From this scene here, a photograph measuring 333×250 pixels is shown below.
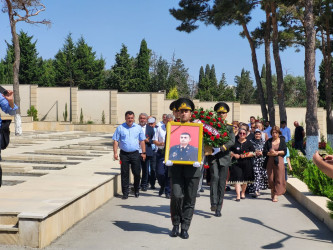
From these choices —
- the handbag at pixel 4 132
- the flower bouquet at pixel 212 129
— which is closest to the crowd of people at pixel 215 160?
the flower bouquet at pixel 212 129

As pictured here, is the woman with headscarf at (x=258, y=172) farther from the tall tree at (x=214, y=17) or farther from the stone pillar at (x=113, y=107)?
the stone pillar at (x=113, y=107)

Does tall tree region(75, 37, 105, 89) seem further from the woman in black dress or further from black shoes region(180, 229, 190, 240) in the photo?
black shoes region(180, 229, 190, 240)

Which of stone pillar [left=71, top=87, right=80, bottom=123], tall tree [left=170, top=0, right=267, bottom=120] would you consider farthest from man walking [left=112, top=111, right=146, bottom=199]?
stone pillar [left=71, top=87, right=80, bottom=123]

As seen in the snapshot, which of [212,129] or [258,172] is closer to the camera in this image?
[212,129]

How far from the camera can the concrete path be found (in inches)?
272

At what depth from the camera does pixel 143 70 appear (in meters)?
70.5

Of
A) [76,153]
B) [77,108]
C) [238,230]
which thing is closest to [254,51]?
[76,153]

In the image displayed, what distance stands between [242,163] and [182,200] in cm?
457

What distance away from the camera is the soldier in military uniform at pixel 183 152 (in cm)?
747

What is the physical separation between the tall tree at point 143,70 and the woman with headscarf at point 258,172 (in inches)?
2279

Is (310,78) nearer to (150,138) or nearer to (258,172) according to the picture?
(258,172)

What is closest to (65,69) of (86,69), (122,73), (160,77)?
(86,69)

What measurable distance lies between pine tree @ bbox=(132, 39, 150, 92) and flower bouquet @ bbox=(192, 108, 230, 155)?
60.7 m

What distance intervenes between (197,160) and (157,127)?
13.1ft
